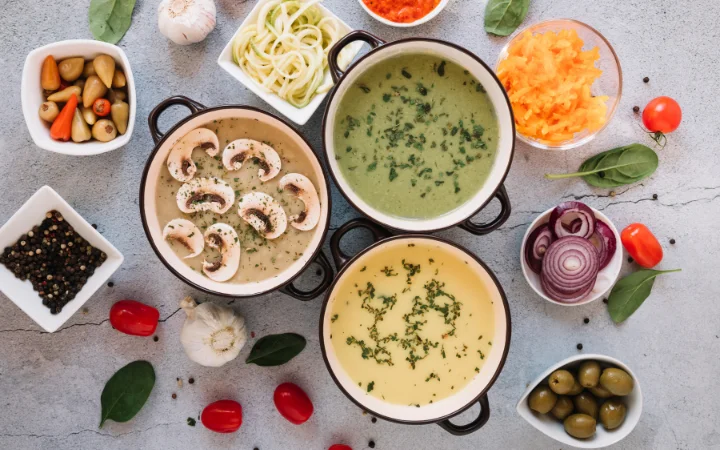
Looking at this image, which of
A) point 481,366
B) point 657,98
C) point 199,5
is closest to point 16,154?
point 199,5

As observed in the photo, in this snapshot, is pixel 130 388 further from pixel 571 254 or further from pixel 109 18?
pixel 571 254

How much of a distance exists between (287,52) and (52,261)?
136 centimetres

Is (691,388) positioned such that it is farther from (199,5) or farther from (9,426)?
(9,426)

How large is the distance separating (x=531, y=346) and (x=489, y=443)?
519 mm

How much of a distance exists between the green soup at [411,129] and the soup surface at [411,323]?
271 mm

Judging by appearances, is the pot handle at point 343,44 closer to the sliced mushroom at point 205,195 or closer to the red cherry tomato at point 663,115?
the sliced mushroom at point 205,195

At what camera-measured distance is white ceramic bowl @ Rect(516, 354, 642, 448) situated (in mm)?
2564

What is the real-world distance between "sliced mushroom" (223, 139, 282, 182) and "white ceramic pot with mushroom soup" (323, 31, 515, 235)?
0.25 m

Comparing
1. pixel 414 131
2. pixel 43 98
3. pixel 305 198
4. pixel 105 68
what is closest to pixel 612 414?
pixel 414 131

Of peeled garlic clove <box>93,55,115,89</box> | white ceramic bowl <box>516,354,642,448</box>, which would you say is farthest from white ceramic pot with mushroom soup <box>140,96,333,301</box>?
white ceramic bowl <box>516,354,642,448</box>

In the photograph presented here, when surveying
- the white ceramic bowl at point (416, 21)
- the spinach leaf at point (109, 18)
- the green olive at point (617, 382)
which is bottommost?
the green olive at point (617, 382)

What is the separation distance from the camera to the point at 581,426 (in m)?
2.56

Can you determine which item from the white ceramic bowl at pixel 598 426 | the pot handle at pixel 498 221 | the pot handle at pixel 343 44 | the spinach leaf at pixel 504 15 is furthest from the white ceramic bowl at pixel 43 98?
the white ceramic bowl at pixel 598 426

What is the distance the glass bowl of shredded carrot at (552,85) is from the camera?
2.45 metres
